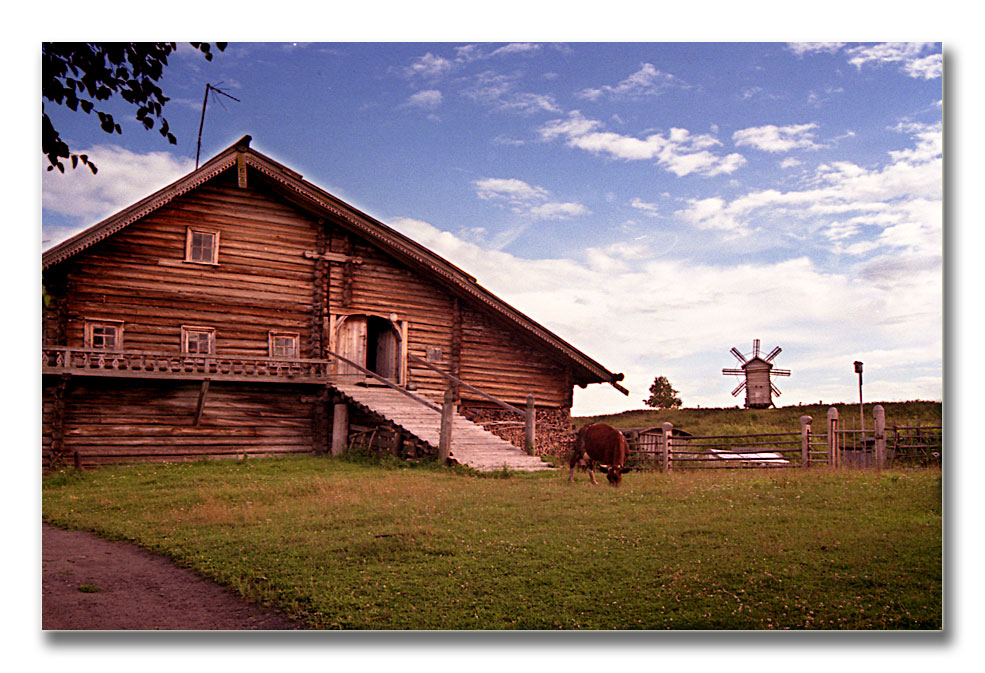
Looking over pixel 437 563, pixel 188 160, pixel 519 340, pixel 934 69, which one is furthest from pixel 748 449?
pixel 188 160

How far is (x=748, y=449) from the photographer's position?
20.8 m

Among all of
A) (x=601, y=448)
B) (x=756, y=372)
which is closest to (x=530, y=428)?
(x=601, y=448)

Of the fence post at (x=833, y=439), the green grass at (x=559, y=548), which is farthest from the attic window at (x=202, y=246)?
the fence post at (x=833, y=439)

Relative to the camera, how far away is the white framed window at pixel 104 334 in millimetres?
18281

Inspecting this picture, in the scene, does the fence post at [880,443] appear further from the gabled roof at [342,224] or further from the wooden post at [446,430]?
the wooden post at [446,430]

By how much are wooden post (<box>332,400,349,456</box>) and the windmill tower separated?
11197 millimetres

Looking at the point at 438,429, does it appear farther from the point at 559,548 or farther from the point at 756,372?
the point at 559,548

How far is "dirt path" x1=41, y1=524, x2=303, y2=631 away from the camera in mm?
8477

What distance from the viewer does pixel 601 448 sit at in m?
15.7

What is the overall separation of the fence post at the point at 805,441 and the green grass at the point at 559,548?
2.39m

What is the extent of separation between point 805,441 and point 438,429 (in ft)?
26.9

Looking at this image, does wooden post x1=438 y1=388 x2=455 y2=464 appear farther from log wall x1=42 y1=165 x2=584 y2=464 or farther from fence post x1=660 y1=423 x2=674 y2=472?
fence post x1=660 y1=423 x2=674 y2=472

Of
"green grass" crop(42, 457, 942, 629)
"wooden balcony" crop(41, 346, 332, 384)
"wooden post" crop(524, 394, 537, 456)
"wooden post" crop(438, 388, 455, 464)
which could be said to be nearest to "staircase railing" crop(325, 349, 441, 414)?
"wooden balcony" crop(41, 346, 332, 384)

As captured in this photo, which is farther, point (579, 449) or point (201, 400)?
point (201, 400)
